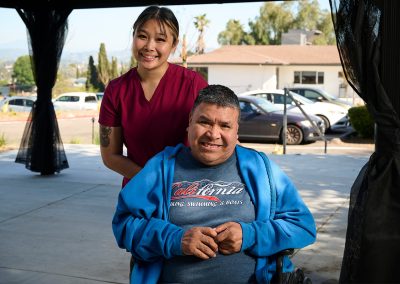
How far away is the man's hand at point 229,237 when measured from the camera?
2395 millimetres

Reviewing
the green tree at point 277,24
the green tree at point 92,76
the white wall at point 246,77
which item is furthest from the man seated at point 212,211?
the green tree at point 277,24

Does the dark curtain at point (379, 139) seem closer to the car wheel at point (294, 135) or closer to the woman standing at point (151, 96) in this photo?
the woman standing at point (151, 96)

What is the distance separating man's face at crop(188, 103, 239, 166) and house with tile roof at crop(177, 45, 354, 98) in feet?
111

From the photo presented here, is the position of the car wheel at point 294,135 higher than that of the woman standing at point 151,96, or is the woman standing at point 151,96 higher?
the woman standing at point 151,96

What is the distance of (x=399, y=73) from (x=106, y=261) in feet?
9.71

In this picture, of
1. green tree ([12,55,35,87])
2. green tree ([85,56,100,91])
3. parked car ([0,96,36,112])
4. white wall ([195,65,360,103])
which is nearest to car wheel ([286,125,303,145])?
parked car ([0,96,36,112])

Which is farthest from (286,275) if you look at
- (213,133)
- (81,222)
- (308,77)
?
(308,77)

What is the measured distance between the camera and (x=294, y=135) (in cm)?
1516

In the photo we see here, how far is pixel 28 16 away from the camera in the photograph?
28.2 feet

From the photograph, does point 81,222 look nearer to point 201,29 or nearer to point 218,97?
point 218,97

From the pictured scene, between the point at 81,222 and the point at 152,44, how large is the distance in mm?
3761

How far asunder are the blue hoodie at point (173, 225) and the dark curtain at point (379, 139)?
550 mm

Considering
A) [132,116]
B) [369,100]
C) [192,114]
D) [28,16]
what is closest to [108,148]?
[132,116]

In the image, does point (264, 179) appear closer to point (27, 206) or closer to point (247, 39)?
point (27, 206)
